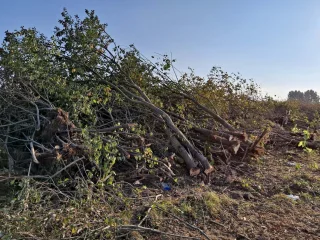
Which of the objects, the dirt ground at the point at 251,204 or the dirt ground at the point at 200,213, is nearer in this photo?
the dirt ground at the point at 200,213

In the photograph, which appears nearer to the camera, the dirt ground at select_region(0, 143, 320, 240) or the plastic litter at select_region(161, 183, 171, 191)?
the dirt ground at select_region(0, 143, 320, 240)

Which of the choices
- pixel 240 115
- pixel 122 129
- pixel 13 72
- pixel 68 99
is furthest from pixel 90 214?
pixel 240 115

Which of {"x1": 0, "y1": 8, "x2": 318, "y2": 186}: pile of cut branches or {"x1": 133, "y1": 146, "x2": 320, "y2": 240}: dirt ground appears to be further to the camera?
{"x1": 0, "y1": 8, "x2": 318, "y2": 186}: pile of cut branches

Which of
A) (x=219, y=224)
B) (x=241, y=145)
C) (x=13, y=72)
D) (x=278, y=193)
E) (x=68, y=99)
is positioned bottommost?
(x=219, y=224)

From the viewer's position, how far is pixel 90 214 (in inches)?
90.7

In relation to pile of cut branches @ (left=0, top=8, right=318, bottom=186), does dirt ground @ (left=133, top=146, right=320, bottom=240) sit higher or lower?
lower

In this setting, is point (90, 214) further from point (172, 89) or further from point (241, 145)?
point (172, 89)

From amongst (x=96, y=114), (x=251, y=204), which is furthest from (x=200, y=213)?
(x=96, y=114)

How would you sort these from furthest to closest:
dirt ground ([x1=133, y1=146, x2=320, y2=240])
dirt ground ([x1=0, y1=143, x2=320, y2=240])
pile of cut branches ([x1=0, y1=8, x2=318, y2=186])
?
pile of cut branches ([x1=0, y1=8, x2=318, y2=186]) → dirt ground ([x1=133, y1=146, x2=320, y2=240]) → dirt ground ([x1=0, y1=143, x2=320, y2=240])

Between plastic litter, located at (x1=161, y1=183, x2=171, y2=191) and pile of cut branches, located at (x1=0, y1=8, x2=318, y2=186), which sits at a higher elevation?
pile of cut branches, located at (x1=0, y1=8, x2=318, y2=186)

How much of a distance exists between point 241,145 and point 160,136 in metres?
1.15

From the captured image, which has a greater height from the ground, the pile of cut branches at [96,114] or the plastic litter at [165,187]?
the pile of cut branches at [96,114]

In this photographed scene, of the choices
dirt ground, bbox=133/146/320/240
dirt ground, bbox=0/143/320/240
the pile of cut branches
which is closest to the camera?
dirt ground, bbox=0/143/320/240

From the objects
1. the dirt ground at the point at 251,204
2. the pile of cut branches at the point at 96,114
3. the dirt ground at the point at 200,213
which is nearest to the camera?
the dirt ground at the point at 200,213
